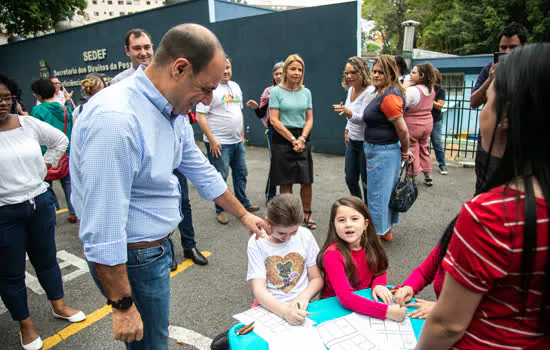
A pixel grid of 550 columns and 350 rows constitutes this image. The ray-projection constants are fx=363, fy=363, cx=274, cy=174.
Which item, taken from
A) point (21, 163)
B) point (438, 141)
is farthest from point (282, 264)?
point (438, 141)

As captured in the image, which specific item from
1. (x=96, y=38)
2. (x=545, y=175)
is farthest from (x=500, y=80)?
(x=96, y=38)

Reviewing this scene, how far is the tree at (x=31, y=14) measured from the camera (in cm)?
1850

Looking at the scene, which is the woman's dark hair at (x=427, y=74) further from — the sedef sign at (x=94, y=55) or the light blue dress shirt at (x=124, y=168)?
the sedef sign at (x=94, y=55)

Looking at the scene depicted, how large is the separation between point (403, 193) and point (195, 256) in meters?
2.19

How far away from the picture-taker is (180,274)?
3.55 m

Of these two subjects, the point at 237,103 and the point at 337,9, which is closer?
the point at 237,103

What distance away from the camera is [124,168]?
135 centimetres

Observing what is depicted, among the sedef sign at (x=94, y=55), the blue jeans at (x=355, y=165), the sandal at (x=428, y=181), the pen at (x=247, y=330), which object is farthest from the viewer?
the sedef sign at (x=94, y=55)

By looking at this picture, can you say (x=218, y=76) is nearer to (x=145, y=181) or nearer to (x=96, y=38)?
(x=145, y=181)

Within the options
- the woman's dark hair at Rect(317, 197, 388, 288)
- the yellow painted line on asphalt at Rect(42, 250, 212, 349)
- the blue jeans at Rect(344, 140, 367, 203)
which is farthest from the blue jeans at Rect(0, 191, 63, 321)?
the blue jeans at Rect(344, 140, 367, 203)

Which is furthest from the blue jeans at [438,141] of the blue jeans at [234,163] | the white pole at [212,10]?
the white pole at [212,10]

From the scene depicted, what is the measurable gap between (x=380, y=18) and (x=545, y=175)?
136 ft

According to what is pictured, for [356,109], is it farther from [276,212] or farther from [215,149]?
[276,212]

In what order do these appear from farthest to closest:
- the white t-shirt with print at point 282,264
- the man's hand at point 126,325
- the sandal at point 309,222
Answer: the sandal at point 309,222 < the white t-shirt with print at point 282,264 < the man's hand at point 126,325
